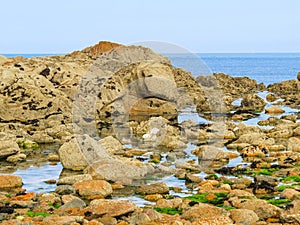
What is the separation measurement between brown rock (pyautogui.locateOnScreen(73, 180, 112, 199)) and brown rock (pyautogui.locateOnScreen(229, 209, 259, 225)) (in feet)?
15.2

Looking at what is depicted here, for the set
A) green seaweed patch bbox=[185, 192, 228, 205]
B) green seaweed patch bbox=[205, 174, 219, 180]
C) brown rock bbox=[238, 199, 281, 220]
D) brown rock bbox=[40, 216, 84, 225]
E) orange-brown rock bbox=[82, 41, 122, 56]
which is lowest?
green seaweed patch bbox=[205, 174, 219, 180]

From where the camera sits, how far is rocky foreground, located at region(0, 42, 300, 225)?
14.3 meters

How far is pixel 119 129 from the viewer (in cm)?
3281

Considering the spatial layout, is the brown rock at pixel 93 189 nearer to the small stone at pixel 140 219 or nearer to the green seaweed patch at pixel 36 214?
the green seaweed patch at pixel 36 214

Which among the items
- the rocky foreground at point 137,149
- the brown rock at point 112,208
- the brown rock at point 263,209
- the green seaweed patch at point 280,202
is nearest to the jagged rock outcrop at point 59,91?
the rocky foreground at point 137,149

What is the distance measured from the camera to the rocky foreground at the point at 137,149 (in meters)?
14.3

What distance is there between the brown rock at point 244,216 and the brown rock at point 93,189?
4.63 m

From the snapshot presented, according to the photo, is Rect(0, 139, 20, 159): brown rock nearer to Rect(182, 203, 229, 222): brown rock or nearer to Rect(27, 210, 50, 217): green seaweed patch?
Rect(27, 210, 50, 217): green seaweed patch

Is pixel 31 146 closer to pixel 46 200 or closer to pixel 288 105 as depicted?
pixel 46 200

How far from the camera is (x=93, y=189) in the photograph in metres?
16.7

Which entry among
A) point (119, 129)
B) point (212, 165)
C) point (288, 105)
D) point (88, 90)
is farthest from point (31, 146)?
point (288, 105)

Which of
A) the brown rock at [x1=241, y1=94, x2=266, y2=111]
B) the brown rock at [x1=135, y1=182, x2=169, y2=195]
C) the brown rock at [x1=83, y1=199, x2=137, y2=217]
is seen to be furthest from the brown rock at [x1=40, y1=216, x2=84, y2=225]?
the brown rock at [x1=241, y1=94, x2=266, y2=111]

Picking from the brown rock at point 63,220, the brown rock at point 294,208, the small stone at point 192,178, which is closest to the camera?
the brown rock at point 63,220

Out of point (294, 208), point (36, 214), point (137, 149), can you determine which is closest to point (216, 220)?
point (294, 208)
